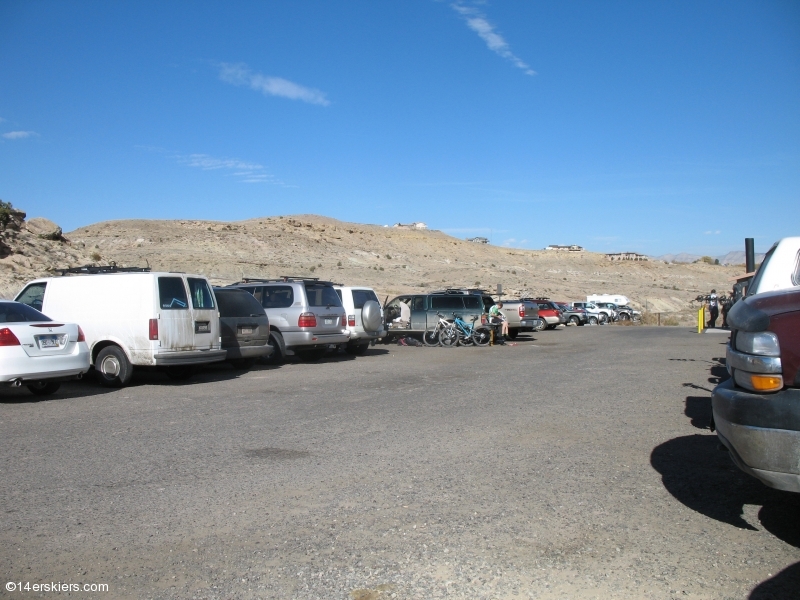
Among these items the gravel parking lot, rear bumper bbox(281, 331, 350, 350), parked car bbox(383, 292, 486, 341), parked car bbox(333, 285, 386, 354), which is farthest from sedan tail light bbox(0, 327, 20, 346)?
parked car bbox(383, 292, 486, 341)

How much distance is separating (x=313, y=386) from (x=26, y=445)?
5.43 metres

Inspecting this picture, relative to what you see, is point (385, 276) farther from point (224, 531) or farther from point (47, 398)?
point (224, 531)

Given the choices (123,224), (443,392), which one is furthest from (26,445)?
(123,224)

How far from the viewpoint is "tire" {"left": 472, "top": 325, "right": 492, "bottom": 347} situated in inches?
927

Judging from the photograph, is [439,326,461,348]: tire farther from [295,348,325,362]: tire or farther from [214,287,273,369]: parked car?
[214,287,273,369]: parked car

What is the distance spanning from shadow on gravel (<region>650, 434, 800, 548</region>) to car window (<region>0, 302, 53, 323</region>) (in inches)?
349

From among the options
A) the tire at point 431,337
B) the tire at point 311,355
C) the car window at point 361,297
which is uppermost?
the car window at point 361,297

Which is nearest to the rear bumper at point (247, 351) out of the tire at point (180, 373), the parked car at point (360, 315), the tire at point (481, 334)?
the tire at point (180, 373)

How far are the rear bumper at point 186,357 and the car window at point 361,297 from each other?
637cm

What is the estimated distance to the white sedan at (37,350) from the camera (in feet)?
A: 33.3

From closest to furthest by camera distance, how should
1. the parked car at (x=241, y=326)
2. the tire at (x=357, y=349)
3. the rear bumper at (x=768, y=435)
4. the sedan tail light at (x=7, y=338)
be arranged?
the rear bumper at (x=768, y=435) → the sedan tail light at (x=7, y=338) → the parked car at (x=241, y=326) → the tire at (x=357, y=349)

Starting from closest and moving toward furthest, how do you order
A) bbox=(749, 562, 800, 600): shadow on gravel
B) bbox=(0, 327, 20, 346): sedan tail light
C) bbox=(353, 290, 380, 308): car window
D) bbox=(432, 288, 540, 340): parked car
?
bbox=(749, 562, 800, 600): shadow on gravel
bbox=(0, 327, 20, 346): sedan tail light
bbox=(353, 290, 380, 308): car window
bbox=(432, 288, 540, 340): parked car

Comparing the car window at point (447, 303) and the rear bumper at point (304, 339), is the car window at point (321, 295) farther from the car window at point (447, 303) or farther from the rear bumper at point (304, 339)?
the car window at point (447, 303)

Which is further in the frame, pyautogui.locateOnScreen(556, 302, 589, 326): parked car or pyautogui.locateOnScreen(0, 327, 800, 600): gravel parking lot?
pyautogui.locateOnScreen(556, 302, 589, 326): parked car
